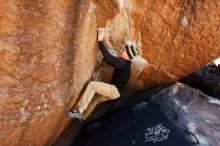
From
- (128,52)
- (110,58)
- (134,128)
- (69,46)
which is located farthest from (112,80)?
(69,46)

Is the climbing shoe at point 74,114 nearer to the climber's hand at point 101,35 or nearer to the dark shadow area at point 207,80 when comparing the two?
the climber's hand at point 101,35

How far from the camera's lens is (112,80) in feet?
10.7

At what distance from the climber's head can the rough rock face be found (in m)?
0.06

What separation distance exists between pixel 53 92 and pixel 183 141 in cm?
99

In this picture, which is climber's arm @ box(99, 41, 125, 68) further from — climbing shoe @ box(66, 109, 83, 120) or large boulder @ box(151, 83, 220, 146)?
climbing shoe @ box(66, 109, 83, 120)

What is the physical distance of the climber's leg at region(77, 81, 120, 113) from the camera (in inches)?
118

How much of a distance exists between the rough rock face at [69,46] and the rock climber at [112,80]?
7 cm

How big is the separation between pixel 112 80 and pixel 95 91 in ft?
0.75

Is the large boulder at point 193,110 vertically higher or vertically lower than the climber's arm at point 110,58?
lower

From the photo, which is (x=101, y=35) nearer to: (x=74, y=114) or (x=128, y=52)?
(x=128, y=52)

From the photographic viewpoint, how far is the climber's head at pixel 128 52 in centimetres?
304

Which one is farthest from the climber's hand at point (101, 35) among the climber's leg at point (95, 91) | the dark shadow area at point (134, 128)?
the dark shadow area at point (134, 128)

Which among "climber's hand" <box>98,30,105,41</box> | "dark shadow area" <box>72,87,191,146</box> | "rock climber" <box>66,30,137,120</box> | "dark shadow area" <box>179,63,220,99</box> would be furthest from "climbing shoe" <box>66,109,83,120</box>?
"dark shadow area" <box>179,63,220,99</box>

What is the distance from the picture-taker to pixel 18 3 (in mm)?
2230
